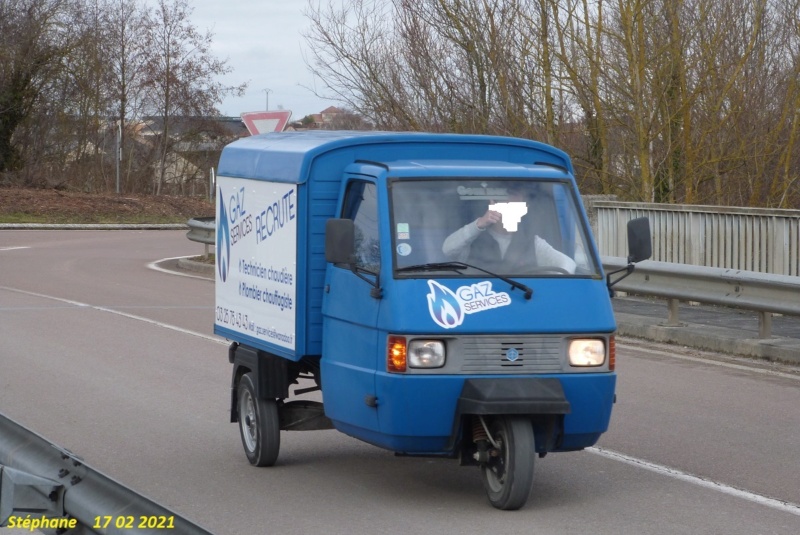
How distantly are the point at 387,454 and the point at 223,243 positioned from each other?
74.8 inches

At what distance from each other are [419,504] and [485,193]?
5.84ft

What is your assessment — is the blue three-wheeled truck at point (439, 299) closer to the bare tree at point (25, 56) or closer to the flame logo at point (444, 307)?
the flame logo at point (444, 307)

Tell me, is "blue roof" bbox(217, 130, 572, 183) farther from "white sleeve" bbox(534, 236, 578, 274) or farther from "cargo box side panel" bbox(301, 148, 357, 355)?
"white sleeve" bbox(534, 236, 578, 274)

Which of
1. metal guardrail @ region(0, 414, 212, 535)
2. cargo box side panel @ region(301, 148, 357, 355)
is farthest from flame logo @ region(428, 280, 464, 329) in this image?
metal guardrail @ region(0, 414, 212, 535)

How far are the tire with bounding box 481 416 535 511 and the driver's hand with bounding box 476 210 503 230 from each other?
107 centimetres

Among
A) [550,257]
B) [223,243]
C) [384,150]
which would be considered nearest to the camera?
[550,257]

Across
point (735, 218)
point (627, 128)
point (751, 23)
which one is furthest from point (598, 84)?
point (735, 218)

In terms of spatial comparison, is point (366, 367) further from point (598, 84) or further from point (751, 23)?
point (751, 23)

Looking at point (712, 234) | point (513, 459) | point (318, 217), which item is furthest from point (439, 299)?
point (712, 234)

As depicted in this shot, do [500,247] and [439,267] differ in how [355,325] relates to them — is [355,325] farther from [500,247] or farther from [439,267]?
[500,247]

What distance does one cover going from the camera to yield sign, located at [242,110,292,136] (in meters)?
17.1

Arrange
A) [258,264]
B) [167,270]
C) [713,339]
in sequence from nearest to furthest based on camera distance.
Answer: [258,264], [713,339], [167,270]

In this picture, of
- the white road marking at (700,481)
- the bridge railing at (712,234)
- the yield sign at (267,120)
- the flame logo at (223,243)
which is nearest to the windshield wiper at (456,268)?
the white road marking at (700,481)

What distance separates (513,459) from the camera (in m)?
6.30
